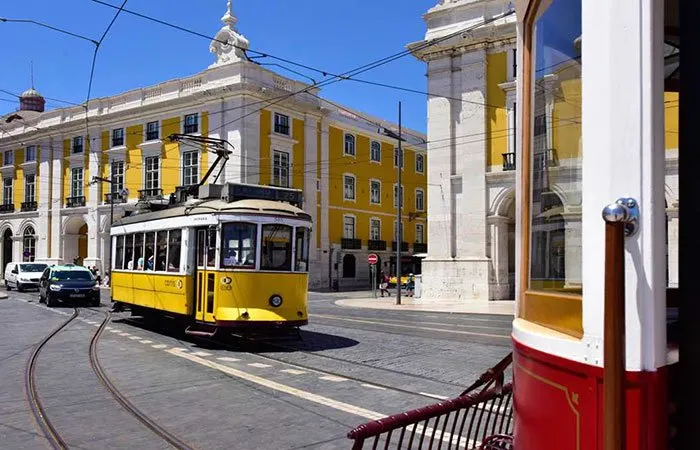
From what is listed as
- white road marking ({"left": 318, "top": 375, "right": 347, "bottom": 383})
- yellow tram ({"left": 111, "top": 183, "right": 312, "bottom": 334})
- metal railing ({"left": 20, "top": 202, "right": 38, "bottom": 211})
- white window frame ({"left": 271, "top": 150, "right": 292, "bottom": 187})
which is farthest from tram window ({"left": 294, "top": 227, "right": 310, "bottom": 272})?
metal railing ({"left": 20, "top": 202, "right": 38, "bottom": 211})

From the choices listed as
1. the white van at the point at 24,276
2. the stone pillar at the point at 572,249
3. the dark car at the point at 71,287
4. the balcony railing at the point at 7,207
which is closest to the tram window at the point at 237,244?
the stone pillar at the point at 572,249

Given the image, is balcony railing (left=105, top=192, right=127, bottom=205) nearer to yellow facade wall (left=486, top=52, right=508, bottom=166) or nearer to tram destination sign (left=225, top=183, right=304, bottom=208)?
yellow facade wall (left=486, top=52, right=508, bottom=166)

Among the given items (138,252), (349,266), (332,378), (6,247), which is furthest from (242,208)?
(6,247)

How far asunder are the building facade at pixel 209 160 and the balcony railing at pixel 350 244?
12 centimetres

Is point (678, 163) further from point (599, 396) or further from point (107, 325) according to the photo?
point (107, 325)

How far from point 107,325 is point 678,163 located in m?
16.9

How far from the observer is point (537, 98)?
2256 millimetres

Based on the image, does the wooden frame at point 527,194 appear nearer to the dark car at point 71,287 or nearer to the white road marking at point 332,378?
the white road marking at point 332,378

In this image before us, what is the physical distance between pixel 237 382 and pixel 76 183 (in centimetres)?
4410

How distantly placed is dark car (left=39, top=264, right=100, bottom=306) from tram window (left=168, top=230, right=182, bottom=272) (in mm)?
12359

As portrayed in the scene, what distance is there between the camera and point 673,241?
5.08 ft

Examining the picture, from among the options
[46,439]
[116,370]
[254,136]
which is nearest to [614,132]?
[46,439]

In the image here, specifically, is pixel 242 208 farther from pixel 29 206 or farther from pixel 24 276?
pixel 29 206

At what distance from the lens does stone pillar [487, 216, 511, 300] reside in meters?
28.4
